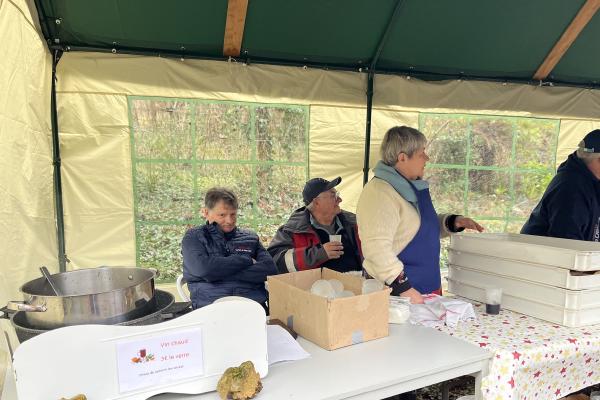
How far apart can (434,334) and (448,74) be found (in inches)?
104

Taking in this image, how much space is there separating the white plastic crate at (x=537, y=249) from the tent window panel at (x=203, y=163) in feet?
5.47

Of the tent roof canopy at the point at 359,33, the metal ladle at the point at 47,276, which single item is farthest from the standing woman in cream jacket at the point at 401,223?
the tent roof canopy at the point at 359,33

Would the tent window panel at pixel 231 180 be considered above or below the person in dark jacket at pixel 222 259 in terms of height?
above

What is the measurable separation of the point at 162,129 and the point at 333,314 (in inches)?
88.1

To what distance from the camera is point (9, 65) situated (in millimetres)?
1870

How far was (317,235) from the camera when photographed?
2520 mm

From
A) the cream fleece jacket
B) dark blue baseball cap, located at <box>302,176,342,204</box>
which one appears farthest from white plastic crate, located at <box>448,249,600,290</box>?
dark blue baseball cap, located at <box>302,176,342,204</box>

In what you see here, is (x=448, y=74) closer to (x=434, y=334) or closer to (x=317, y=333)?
(x=434, y=334)

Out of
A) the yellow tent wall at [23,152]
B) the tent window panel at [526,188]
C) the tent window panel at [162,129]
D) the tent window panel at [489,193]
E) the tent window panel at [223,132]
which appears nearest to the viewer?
the yellow tent wall at [23,152]

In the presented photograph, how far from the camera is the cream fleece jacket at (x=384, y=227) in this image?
1534mm

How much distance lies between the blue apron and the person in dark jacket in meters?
0.91

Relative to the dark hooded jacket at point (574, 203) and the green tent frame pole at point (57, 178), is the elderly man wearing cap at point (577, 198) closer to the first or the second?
the dark hooded jacket at point (574, 203)

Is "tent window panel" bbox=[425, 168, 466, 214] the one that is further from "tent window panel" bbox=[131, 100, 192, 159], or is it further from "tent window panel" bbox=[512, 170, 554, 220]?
"tent window panel" bbox=[131, 100, 192, 159]

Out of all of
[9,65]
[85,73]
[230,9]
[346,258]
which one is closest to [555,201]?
[346,258]
